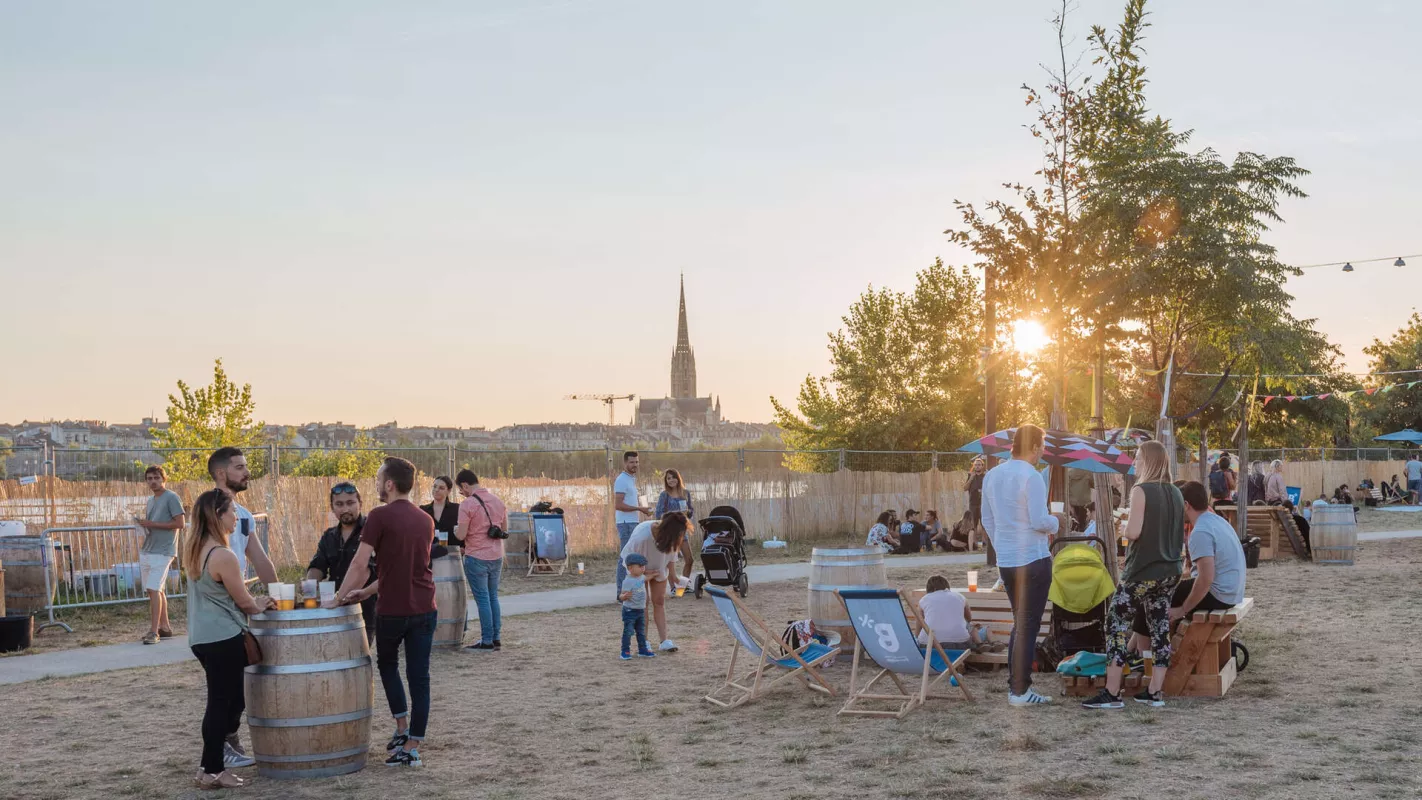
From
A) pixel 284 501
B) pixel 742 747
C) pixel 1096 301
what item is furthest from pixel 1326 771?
pixel 284 501

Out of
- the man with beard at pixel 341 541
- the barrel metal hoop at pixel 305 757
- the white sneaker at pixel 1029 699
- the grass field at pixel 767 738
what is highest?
the man with beard at pixel 341 541

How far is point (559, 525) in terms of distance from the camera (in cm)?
1916

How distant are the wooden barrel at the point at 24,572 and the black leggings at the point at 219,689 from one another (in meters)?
8.00

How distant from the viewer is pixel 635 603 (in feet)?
35.7

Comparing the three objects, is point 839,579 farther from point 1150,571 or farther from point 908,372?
point 908,372

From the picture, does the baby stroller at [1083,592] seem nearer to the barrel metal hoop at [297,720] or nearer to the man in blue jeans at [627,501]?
the barrel metal hoop at [297,720]

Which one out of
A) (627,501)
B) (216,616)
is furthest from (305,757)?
(627,501)

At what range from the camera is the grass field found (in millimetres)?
6609

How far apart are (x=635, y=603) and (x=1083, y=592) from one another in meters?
3.94

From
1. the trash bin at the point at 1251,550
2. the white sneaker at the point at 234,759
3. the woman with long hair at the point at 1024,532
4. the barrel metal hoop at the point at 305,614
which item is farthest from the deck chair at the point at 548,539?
the barrel metal hoop at the point at 305,614

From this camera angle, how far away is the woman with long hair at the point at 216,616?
662 centimetres

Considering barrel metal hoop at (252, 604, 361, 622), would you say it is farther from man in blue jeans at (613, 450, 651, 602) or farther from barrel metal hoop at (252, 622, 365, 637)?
man in blue jeans at (613, 450, 651, 602)

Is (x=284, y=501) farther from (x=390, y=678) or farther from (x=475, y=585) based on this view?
(x=390, y=678)

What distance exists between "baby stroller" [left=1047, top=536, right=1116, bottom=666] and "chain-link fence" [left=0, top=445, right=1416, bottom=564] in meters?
10.3
